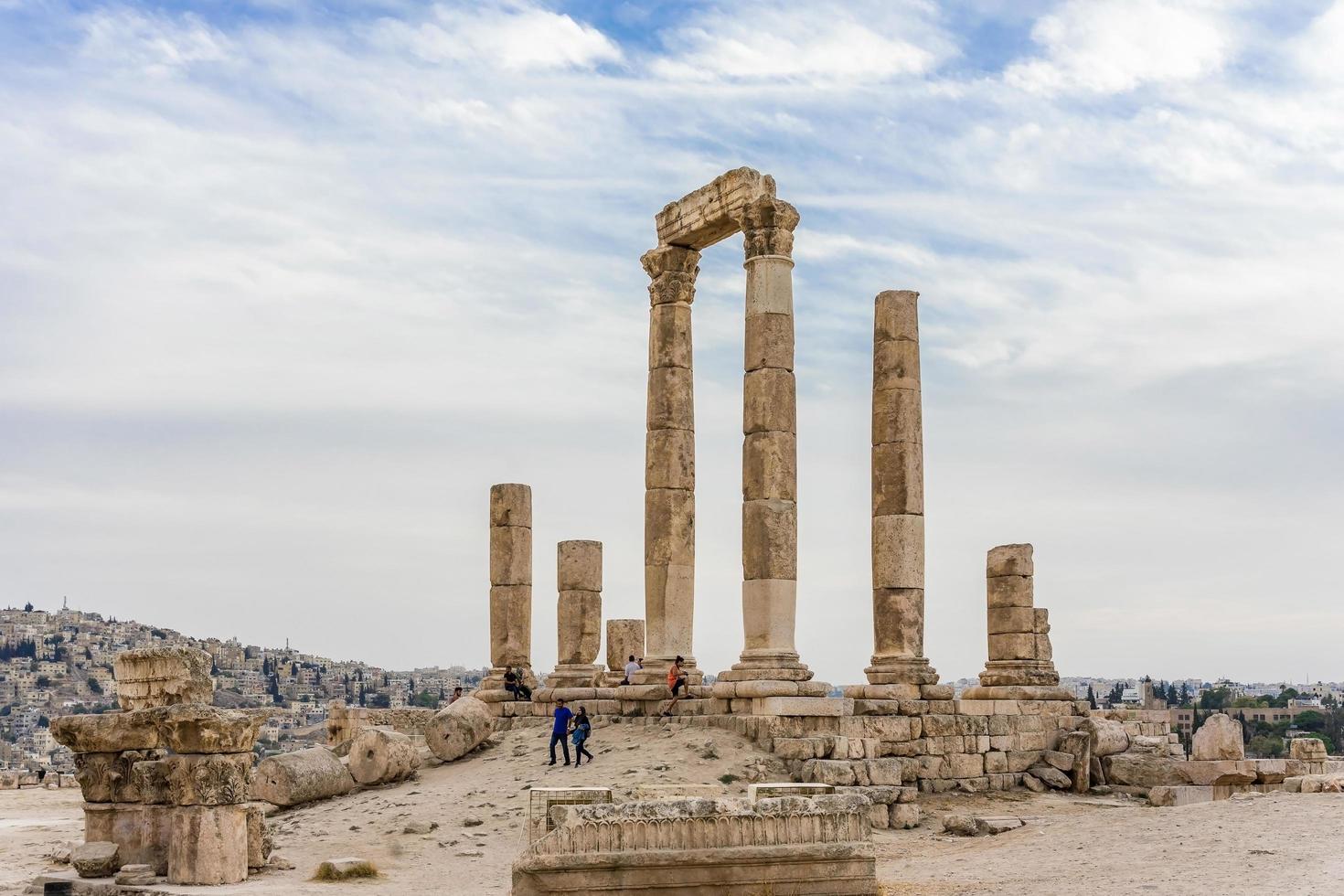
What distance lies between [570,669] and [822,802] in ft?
50.3

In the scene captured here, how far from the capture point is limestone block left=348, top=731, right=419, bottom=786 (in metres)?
23.0

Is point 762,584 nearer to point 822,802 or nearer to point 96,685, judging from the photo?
point 822,802

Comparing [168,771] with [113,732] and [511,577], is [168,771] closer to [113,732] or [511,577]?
[113,732]

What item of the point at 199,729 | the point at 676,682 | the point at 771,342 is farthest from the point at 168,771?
the point at 771,342

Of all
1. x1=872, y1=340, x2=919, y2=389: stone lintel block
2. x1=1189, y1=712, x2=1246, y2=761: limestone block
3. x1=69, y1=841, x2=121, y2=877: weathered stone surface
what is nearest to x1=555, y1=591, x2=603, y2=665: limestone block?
x1=872, y1=340, x2=919, y2=389: stone lintel block

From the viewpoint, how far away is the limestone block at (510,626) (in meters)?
31.6

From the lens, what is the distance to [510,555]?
3184cm

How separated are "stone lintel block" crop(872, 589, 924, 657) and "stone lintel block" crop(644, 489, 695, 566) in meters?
3.50

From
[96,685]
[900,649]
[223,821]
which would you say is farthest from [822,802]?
[96,685]

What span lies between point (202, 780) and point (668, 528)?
12610 millimetres

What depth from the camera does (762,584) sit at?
2498 cm

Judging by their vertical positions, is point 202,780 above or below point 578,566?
below

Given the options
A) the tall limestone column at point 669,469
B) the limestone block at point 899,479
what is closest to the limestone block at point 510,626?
the tall limestone column at point 669,469

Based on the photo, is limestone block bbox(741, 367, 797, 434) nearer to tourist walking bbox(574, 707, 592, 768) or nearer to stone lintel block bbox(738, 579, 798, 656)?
stone lintel block bbox(738, 579, 798, 656)
